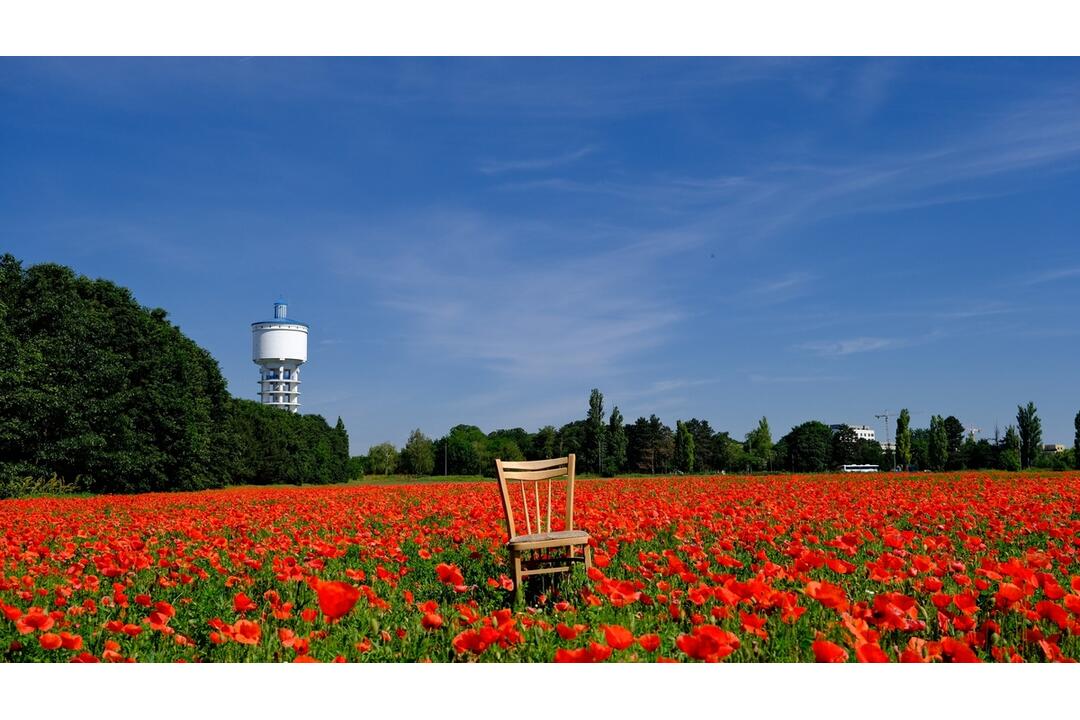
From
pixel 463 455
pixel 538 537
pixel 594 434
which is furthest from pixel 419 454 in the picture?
pixel 538 537

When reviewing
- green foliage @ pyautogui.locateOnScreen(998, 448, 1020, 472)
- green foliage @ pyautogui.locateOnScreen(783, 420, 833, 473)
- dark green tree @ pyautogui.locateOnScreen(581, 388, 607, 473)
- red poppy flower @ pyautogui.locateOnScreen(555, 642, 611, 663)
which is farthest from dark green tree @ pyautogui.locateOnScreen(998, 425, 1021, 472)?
red poppy flower @ pyautogui.locateOnScreen(555, 642, 611, 663)

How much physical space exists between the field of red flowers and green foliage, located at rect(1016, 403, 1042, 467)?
46879 millimetres

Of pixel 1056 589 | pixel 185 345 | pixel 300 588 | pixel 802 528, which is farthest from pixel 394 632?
pixel 185 345

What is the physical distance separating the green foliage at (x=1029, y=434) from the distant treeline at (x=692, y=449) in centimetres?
6

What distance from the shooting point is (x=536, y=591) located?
5629mm

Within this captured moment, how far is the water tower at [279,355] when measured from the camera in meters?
83.7

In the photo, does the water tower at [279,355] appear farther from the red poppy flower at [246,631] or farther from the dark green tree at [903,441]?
the red poppy flower at [246,631]

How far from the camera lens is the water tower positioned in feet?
275

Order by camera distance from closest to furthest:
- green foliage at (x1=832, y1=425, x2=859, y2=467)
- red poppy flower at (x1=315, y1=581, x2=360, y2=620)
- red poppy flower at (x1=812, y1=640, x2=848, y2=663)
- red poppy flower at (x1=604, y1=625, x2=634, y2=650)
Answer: red poppy flower at (x1=604, y1=625, x2=634, y2=650) < red poppy flower at (x1=812, y1=640, x2=848, y2=663) < red poppy flower at (x1=315, y1=581, x2=360, y2=620) < green foliage at (x1=832, y1=425, x2=859, y2=467)

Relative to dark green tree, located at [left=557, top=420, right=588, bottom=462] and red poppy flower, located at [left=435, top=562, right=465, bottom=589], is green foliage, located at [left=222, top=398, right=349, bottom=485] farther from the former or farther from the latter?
red poppy flower, located at [left=435, top=562, right=465, bottom=589]

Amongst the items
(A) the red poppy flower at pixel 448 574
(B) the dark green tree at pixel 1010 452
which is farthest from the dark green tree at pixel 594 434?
(A) the red poppy flower at pixel 448 574

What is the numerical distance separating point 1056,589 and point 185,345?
121ft

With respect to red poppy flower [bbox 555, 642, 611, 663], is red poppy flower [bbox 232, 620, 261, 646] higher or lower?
lower

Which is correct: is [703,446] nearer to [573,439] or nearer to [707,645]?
[573,439]
